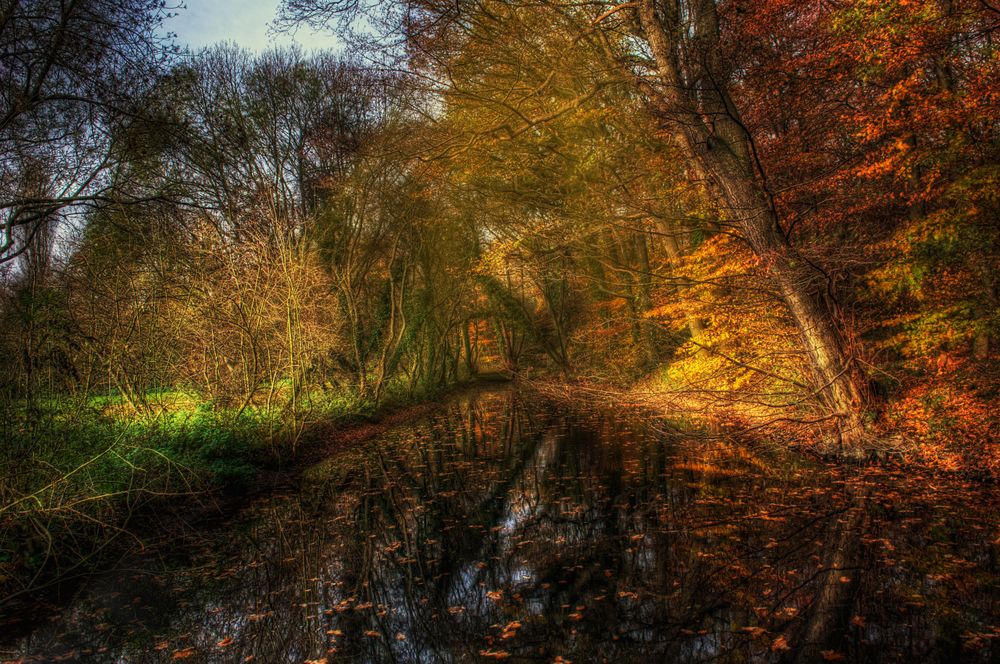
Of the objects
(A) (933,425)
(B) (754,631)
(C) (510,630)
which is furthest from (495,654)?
(A) (933,425)

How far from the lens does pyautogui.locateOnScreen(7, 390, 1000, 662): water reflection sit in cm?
350

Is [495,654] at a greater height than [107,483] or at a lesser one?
lesser

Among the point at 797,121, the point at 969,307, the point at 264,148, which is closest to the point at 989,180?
the point at 969,307

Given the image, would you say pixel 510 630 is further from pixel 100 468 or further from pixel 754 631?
pixel 100 468

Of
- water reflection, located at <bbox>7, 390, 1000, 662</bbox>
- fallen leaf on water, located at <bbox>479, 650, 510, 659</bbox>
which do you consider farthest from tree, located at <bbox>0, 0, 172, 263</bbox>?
fallen leaf on water, located at <bbox>479, 650, 510, 659</bbox>

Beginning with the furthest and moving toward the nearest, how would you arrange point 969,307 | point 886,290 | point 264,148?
point 264,148
point 886,290
point 969,307

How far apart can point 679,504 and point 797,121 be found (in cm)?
902

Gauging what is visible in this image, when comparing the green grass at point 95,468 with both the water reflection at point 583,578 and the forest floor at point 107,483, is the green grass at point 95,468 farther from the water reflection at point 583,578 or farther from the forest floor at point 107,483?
the water reflection at point 583,578

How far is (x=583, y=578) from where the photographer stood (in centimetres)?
444

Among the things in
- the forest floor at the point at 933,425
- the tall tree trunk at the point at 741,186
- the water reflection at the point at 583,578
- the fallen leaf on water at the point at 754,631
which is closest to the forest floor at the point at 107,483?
the water reflection at the point at 583,578

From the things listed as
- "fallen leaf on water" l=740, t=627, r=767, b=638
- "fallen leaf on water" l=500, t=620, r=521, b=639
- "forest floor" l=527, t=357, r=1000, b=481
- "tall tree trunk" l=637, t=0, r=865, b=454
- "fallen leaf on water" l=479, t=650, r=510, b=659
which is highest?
"tall tree trunk" l=637, t=0, r=865, b=454

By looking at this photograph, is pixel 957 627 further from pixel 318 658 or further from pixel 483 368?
pixel 483 368

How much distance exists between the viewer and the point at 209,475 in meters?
7.91

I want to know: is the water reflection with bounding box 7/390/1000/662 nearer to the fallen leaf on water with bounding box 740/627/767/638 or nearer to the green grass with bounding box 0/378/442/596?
the fallen leaf on water with bounding box 740/627/767/638
